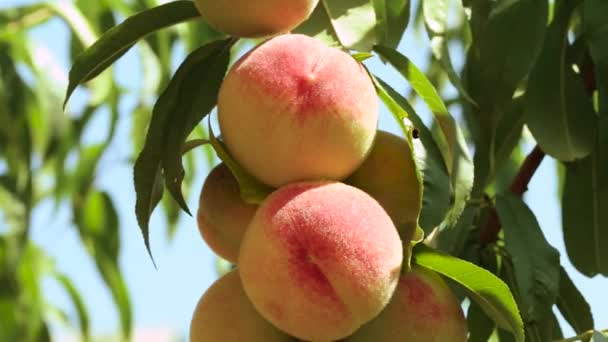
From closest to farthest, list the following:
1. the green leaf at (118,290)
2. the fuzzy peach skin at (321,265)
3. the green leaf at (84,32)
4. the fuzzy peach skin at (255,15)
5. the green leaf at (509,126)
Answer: the fuzzy peach skin at (321,265) < the fuzzy peach skin at (255,15) < the green leaf at (509,126) < the green leaf at (84,32) < the green leaf at (118,290)

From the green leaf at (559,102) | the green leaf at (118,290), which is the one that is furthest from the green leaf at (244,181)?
the green leaf at (118,290)

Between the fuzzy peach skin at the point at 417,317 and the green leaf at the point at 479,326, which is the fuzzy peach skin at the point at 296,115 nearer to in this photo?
the fuzzy peach skin at the point at 417,317

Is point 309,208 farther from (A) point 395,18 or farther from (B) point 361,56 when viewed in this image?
(A) point 395,18

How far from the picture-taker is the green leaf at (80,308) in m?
1.90

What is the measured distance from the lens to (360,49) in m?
0.80

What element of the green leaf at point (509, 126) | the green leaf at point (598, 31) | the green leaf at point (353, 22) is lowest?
the green leaf at point (509, 126)

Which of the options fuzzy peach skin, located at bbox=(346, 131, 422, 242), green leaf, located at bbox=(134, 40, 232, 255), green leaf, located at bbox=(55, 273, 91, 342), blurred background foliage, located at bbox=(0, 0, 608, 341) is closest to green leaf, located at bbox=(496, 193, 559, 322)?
blurred background foliage, located at bbox=(0, 0, 608, 341)

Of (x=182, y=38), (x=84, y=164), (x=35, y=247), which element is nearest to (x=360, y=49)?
(x=182, y=38)

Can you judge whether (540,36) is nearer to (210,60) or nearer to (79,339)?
(210,60)

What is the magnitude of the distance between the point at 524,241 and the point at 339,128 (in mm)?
293

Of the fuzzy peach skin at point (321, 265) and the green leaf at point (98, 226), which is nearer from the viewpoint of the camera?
the fuzzy peach skin at point (321, 265)

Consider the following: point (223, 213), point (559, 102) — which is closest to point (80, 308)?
point (559, 102)

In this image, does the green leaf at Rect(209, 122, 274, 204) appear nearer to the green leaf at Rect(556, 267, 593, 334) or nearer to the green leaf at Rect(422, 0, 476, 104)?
the green leaf at Rect(422, 0, 476, 104)

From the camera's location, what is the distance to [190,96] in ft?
2.80
